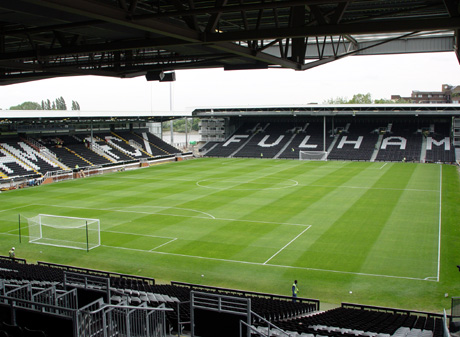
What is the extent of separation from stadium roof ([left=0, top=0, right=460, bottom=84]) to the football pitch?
30.5 ft

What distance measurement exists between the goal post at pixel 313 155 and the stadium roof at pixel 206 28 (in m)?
50.8

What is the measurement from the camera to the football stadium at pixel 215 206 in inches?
387

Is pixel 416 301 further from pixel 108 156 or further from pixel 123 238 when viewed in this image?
pixel 108 156

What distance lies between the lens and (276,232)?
89.0ft

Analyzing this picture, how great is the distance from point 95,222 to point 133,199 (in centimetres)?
1068

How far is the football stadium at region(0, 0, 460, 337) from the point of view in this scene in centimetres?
Answer: 982

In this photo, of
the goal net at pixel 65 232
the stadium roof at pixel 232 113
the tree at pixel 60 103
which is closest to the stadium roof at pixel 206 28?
the goal net at pixel 65 232

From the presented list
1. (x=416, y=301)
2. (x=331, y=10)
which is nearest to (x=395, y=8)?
(x=331, y=10)

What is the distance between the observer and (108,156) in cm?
6247

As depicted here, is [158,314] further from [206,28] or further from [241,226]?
[241,226]

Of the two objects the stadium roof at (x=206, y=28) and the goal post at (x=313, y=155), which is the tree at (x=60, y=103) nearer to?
the goal post at (x=313, y=155)

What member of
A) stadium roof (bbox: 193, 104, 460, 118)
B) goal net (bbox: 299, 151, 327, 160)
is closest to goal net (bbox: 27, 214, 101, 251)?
goal net (bbox: 299, 151, 327, 160)

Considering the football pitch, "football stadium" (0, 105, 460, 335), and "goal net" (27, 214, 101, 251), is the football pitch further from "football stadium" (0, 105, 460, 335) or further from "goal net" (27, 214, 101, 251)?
"goal net" (27, 214, 101, 251)

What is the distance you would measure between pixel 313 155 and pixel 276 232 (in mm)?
44911
